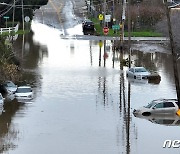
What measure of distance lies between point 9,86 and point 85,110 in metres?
8.30

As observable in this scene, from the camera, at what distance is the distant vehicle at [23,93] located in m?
41.2

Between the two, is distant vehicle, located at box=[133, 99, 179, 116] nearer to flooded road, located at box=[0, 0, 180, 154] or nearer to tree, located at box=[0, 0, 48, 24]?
flooded road, located at box=[0, 0, 180, 154]

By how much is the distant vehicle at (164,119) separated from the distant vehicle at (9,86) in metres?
10.9

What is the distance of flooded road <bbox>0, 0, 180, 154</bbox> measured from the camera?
2875 centimetres

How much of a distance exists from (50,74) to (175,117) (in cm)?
1951

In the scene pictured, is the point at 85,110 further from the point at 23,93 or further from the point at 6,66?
the point at 6,66

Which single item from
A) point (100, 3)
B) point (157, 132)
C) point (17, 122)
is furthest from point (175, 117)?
point (100, 3)

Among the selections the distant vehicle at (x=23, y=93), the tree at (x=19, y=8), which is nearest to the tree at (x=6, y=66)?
the distant vehicle at (x=23, y=93)

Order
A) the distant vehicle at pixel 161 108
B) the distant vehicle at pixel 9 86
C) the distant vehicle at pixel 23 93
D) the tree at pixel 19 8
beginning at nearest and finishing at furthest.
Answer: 1. the distant vehicle at pixel 161 108
2. the distant vehicle at pixel 23 93
3. the distant vehicle at pixel 9 86
4. the tree at pixel 19 8

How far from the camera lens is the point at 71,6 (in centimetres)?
11931

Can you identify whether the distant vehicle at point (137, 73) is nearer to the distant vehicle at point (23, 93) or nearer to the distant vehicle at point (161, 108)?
the distant vehicle at point (23, 93)

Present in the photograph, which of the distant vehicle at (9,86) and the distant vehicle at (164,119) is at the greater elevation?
the distant vehicle at (9,86)

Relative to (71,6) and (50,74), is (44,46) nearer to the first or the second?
(50,74)

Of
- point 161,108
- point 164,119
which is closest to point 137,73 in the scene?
point 161,108
